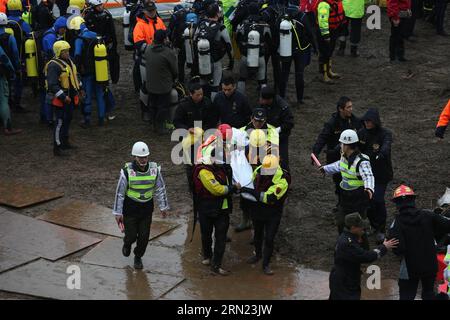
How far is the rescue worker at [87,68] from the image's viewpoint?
14711mm

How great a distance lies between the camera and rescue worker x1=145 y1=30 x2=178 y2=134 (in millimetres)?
14352

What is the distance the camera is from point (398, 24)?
17938 mm

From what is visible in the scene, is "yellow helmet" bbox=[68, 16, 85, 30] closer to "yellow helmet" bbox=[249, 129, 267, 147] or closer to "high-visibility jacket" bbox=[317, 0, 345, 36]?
"high-visibility jacket" bbox=[317, 0, 345, 36]

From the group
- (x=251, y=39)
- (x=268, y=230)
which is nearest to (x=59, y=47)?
(x=251, y=39)

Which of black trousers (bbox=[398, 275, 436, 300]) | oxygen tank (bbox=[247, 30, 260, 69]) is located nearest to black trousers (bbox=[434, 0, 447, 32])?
oxygen tank (bbox=[247, 30, 260, 69])

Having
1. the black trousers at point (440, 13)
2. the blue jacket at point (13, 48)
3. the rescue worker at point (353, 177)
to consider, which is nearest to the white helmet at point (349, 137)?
the rescue worker at point (353, 177)

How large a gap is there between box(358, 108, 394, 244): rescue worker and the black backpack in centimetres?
435

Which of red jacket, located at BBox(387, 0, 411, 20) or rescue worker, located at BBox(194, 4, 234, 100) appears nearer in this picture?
rescue worker, located at BBox(194, 4, 234, 100)

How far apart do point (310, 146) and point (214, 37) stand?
8.09 ft

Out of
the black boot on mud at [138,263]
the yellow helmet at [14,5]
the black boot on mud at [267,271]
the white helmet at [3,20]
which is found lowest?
the black boot on mud at [267,271]

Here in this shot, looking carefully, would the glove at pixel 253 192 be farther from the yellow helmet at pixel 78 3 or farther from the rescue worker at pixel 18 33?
the yellow helmet at pixel 78 3

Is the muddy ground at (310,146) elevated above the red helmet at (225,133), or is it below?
below

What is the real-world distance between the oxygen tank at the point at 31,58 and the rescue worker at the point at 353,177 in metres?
6.52

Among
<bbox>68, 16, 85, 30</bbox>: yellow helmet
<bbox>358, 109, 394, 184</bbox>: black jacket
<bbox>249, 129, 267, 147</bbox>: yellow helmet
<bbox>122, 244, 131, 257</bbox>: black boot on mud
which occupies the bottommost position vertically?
<bbox>122, 244, 131, 257</bbox>: black boot on mud
